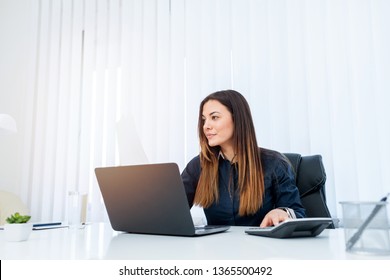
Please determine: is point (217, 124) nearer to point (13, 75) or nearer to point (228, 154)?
point (228, 154)

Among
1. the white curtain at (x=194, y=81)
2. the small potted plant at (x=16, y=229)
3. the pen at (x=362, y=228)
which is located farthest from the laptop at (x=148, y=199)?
the white curtain at (x=194, y=81)

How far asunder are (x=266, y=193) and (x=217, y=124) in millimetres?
399

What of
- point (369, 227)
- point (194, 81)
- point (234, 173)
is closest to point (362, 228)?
point (369, 227)

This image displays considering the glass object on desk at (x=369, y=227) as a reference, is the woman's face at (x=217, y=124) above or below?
above

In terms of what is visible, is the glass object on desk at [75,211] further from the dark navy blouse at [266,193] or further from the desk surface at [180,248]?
the dark navy blouse at [266,193]

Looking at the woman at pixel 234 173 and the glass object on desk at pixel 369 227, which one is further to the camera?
the woman at pixel 234 173

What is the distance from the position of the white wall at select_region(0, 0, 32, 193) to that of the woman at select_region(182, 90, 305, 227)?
1.78m

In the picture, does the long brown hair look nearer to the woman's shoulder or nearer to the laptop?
the woman's shoulder

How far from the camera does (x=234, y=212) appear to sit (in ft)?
4.93

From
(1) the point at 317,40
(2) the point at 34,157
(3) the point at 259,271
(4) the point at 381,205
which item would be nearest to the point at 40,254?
(3) the point at 259,271

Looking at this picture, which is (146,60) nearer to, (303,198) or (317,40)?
(317,40)

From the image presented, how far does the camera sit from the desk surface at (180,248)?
26.0 inches

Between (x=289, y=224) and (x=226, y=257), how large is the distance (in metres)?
0.27

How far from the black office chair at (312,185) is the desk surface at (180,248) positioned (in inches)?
25.0
